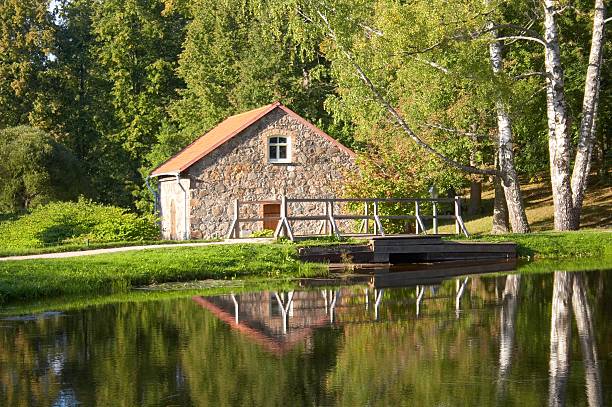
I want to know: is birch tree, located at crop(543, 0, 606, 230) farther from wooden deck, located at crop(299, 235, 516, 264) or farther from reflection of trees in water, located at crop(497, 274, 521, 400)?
reflection of trees in water, located at crop(497, 274, 521, 400)

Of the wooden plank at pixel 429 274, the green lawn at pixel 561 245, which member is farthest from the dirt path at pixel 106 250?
the green lawn at pixel 561 245

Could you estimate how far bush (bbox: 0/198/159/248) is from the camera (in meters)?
34.8

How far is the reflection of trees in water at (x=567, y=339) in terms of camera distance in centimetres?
1177

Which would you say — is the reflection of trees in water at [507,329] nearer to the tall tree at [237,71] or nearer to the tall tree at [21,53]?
the tall tree at [237,71]

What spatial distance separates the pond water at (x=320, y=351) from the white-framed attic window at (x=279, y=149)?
1766 centimetres

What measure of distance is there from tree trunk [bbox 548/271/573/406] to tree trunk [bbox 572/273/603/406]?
15cm

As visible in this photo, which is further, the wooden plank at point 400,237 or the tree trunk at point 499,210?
the tree trunk at point 499,210

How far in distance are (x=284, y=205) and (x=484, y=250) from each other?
19.5 ft

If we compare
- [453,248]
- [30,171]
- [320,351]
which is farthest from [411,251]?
[30,171]

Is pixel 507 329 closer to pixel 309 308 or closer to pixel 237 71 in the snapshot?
pixel 309 308

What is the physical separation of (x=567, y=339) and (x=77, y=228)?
→ 23.5 metres

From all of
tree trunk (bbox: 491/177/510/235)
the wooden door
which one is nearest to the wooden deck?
the wooden door

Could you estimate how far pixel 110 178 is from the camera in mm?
58500

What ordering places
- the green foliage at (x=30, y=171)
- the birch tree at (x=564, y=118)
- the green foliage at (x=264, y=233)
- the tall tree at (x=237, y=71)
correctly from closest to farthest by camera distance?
1. the birch tree at (x=564, y=118)
2. the green foliage at (x=264, y=233)
3. the green foliage at (x=30, y=171)
4. the tall tree at (x=237, y=71)
